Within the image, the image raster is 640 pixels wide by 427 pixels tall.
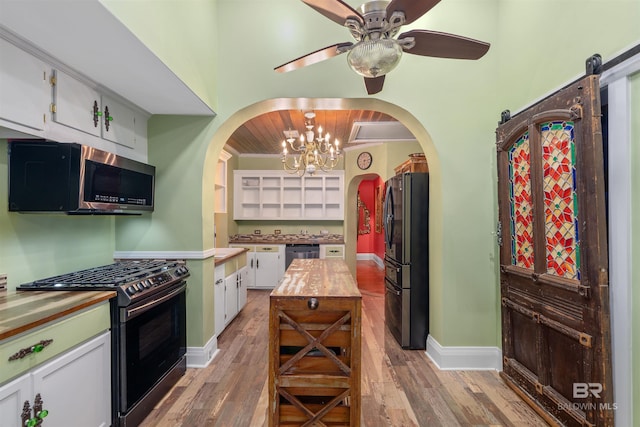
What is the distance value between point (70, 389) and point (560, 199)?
9.73 feet

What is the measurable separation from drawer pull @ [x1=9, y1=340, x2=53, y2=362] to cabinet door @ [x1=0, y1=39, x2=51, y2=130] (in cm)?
113

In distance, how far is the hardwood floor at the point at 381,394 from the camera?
2059 mm

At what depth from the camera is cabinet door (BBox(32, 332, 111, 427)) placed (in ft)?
4.67

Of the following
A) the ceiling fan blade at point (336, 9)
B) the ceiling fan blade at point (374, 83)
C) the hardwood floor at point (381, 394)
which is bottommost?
the hardwood floor at point (381, 394)

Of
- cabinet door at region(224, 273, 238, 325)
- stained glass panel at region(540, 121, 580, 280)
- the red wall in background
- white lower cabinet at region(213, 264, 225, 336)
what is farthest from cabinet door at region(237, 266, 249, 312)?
the red wall in background

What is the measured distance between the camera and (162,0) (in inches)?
72.8

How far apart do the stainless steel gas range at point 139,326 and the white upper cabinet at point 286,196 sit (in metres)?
3.68

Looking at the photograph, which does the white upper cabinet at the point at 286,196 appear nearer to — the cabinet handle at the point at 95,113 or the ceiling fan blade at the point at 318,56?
the cabinet handle at the point at 95,113

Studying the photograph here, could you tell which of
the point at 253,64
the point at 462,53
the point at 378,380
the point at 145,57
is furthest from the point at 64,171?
the point at 378,380

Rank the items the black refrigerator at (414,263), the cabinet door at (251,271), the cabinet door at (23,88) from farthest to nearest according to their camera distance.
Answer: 1. the cabinet door at (251,271)
2. the black refrigerator at (414,263)
3. the cabinet door at (23,88)

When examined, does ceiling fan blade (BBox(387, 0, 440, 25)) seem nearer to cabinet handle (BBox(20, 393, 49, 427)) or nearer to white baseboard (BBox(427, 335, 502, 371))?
cabinet handle (BBox(20, 393, 49, 427))

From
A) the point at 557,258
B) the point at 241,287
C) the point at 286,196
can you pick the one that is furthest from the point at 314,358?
the point at 286,196

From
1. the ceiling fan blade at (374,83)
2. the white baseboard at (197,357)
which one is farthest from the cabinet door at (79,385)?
the ceiling fan blade at (374,83)

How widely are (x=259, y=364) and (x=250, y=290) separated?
9.69 ft
